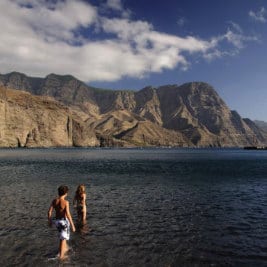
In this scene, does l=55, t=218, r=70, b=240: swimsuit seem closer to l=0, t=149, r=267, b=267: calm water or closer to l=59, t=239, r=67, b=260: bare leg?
l=59, t=239, r=67, b=260: bare leg

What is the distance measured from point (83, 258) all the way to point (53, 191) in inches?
955

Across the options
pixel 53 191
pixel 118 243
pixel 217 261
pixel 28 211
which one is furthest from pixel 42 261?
pixel 53 191

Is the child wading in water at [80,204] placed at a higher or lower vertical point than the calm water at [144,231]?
higher

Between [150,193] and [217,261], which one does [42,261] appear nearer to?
[217,261]

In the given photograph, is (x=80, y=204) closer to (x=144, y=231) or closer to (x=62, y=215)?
(x=144, y=231)

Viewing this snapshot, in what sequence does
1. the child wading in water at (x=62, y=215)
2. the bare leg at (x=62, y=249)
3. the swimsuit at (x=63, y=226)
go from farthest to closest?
the bare leg at (x=62, y=249) < the swimsuit at (x=63, y=226) < the child wading in water at (x=62, y=215)

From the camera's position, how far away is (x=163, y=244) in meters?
20.0

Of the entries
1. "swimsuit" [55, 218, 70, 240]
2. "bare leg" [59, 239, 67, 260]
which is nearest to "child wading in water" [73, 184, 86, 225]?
"bare leg" [59, 239, 67, 260]

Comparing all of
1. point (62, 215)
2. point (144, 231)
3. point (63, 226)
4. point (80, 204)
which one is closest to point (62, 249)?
point (63, 226)

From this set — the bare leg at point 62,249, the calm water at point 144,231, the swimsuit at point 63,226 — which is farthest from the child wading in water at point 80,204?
the swimsuit at point 63,226

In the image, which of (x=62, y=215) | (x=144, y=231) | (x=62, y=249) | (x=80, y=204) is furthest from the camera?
(x=80, y=204)

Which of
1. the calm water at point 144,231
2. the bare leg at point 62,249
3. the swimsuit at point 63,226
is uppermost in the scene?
the swimsuit at point 63,226

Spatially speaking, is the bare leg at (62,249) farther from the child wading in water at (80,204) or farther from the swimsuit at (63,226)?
the child wading in water at (80,204)

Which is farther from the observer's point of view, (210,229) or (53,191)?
(53,191)
